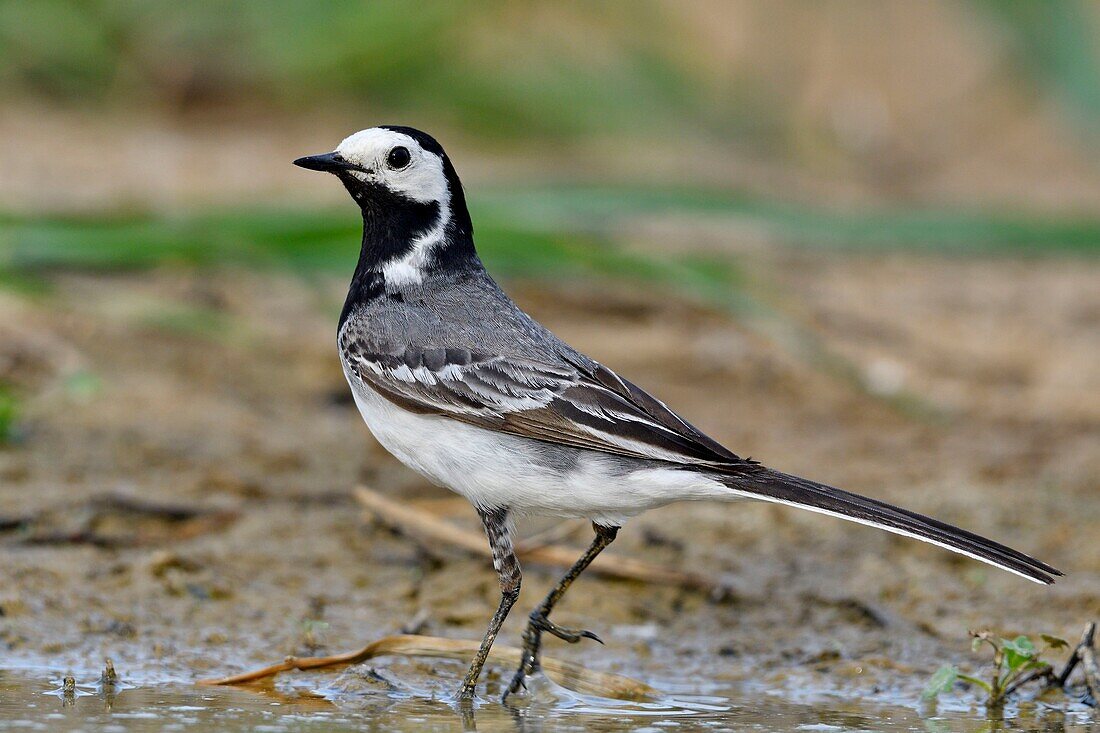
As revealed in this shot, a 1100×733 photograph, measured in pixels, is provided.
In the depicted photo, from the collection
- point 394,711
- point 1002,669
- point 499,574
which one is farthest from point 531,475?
point 1002,669

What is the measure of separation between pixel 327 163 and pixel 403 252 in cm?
43

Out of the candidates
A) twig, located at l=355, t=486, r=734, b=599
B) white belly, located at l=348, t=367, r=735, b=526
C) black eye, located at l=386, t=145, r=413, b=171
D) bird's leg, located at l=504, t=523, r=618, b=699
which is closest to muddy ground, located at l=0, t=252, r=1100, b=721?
twig, located at l=355, t=486, r=734, b=599

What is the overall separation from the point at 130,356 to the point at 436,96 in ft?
15.8

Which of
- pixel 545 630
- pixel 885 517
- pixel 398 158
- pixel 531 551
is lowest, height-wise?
pixel 545 630

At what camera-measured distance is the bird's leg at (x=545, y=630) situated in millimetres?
5199

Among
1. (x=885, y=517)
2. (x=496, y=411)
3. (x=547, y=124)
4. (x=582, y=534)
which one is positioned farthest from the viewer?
(x=547, y=124)

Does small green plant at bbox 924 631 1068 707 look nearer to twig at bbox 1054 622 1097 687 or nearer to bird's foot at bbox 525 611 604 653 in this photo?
twig at bbox 1054 622 1097 687

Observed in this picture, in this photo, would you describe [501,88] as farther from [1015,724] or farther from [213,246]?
[1015,724]

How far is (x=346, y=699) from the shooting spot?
4953 mm

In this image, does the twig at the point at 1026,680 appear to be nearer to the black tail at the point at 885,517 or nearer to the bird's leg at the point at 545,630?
the black tail at the point at 885,517

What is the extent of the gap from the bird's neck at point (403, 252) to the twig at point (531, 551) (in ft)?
3.34

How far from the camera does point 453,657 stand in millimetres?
5289

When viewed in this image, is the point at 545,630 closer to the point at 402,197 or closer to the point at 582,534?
the point at 582,534

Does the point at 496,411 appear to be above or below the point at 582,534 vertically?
above
